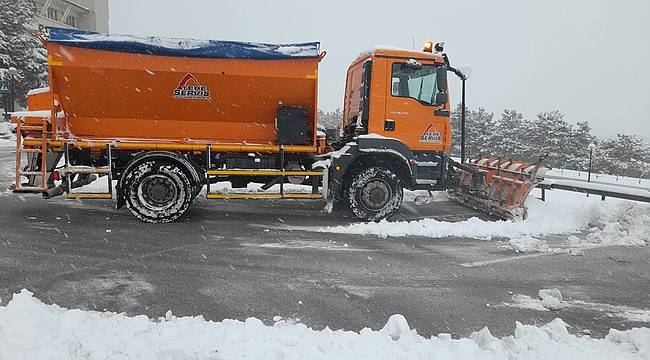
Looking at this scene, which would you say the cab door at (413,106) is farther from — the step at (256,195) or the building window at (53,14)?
the building window at (53,14)

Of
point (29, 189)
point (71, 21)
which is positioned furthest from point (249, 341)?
point (71, 21)

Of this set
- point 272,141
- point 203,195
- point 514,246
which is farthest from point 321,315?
point 203,195

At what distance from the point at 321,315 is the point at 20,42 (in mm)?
38306

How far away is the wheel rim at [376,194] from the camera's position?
27.4ft

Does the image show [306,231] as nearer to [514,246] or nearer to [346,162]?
[346,162]

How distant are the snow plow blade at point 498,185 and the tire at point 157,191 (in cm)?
535

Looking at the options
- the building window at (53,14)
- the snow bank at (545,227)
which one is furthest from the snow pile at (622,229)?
the building window at (53,14)

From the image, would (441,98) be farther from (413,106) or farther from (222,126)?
(222,126)

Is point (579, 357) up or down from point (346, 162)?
down

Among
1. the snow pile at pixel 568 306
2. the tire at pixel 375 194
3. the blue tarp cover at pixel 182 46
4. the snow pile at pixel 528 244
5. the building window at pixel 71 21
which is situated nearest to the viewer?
the snow pile at pixel 568 306

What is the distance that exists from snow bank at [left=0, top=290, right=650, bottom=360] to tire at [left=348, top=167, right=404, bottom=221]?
452 cm

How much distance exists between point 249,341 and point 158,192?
5.00 m

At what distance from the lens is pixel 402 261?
20.0ft

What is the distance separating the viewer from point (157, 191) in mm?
7801
